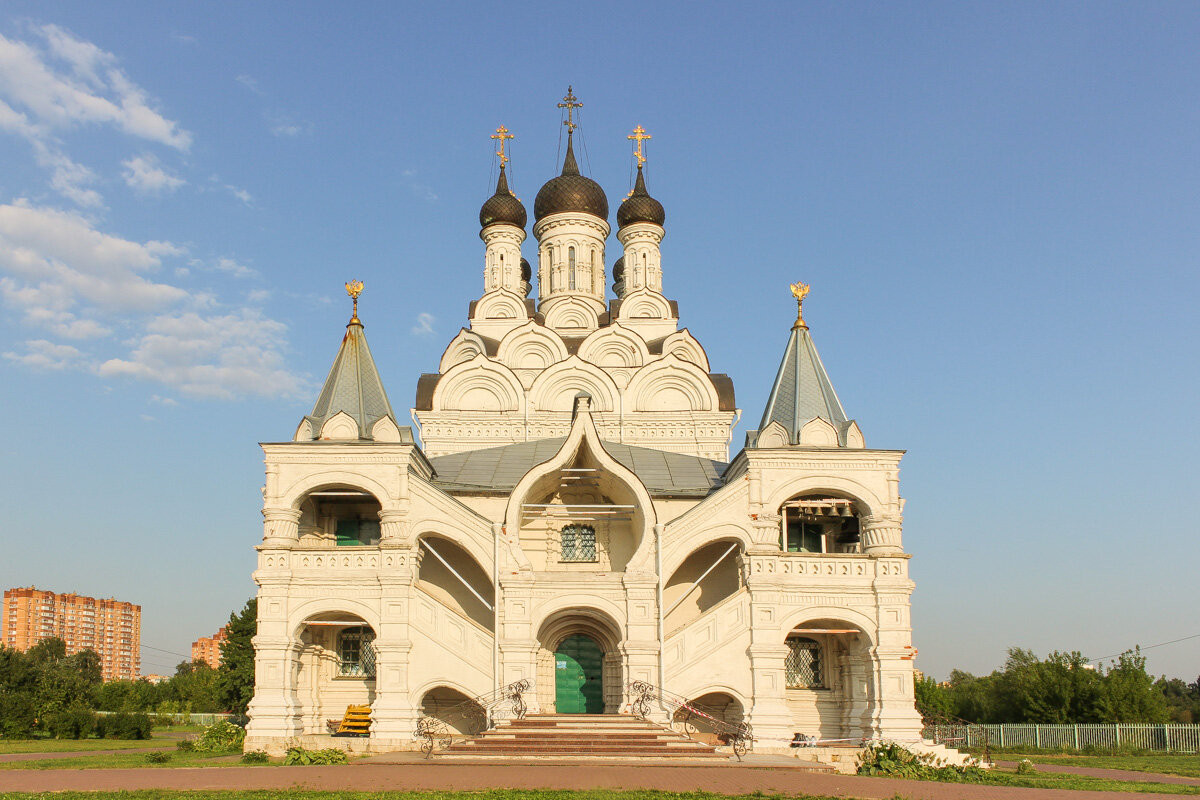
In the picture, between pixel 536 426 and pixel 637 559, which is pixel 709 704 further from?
pixel 536 426

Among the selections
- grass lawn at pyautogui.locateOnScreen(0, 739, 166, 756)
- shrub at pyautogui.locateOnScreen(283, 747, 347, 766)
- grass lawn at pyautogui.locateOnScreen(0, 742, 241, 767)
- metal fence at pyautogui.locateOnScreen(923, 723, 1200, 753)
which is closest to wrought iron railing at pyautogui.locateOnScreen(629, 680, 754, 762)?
shrub at pyautogui.locateOnScreen(283, 747, 347, 766)

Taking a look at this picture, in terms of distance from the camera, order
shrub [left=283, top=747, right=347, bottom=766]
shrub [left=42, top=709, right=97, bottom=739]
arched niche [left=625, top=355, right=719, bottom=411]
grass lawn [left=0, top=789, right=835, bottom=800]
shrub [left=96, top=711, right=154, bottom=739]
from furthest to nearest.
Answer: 1. arched niche [left=625, top=355, right=719, bottom=411]
2. shrub [left=96, top=711, right=154, bottom=739]
3. shrub [left=42, top=709, right=97, bottom=739]
4. shrub [left=283, top=747, right=347, bottom=766]
5. grass lawn [left=0, top=789, right=835, bottom=800]

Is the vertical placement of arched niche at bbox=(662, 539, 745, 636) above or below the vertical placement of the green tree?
above

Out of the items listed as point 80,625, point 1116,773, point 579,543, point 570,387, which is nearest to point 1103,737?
point 1116,773

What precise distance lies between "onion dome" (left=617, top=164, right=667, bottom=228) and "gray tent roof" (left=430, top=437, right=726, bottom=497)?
10023 millimetres

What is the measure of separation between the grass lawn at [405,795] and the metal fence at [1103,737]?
13630 mm

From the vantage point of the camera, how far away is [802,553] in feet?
61.0

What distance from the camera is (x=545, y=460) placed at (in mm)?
19438

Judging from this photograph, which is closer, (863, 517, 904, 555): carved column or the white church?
the white church

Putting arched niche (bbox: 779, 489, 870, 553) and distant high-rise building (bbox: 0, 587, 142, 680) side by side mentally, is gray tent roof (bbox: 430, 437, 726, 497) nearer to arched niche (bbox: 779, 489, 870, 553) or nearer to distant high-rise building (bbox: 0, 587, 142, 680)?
arched niche (bbox: 779, 489, 870, 553)

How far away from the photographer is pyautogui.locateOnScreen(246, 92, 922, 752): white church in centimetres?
1778

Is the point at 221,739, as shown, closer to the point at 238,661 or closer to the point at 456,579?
the point at 456,579

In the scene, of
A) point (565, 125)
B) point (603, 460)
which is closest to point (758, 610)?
point (603, 460)

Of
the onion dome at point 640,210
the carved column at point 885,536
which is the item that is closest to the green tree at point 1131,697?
the carved column at point 885,536
